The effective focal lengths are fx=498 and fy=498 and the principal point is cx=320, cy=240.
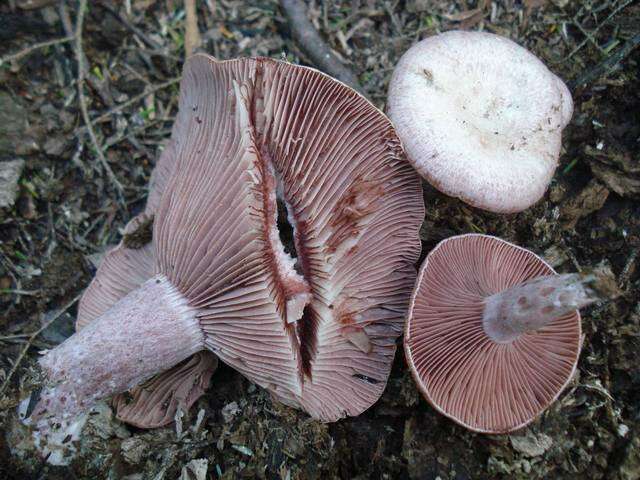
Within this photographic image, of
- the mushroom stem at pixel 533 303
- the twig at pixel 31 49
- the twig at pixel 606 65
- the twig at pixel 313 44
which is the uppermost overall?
the twig at pixel 31 49

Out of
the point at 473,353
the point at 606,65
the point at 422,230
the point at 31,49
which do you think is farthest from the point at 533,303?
the point at 31,49

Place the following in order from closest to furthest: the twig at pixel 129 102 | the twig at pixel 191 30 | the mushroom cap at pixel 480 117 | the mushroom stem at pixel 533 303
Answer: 1. the mushroom stem at pixel 533 303
2. the mushroom cap at pixel 480 117
3. the twig at pixel 129 102
4. the twig at pixel 191 30

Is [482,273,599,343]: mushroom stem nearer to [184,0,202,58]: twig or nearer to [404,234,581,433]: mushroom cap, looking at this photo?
[404,234,581,433]: mushroom cap

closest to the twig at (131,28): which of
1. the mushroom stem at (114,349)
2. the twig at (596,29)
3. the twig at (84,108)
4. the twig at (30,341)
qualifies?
the twig at (84,108)

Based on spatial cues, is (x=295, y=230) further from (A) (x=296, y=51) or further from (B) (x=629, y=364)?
(B) (x=629, y=364)

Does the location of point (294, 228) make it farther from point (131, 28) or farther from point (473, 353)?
point (131, 28)

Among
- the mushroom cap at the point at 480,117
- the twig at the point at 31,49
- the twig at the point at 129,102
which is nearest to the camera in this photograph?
the mushroom cap at the point at 480,117

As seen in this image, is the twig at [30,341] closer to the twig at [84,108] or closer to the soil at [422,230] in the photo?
the soil at [422,230]

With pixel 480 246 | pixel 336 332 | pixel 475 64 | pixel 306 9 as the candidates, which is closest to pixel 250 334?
pixel 336 332
